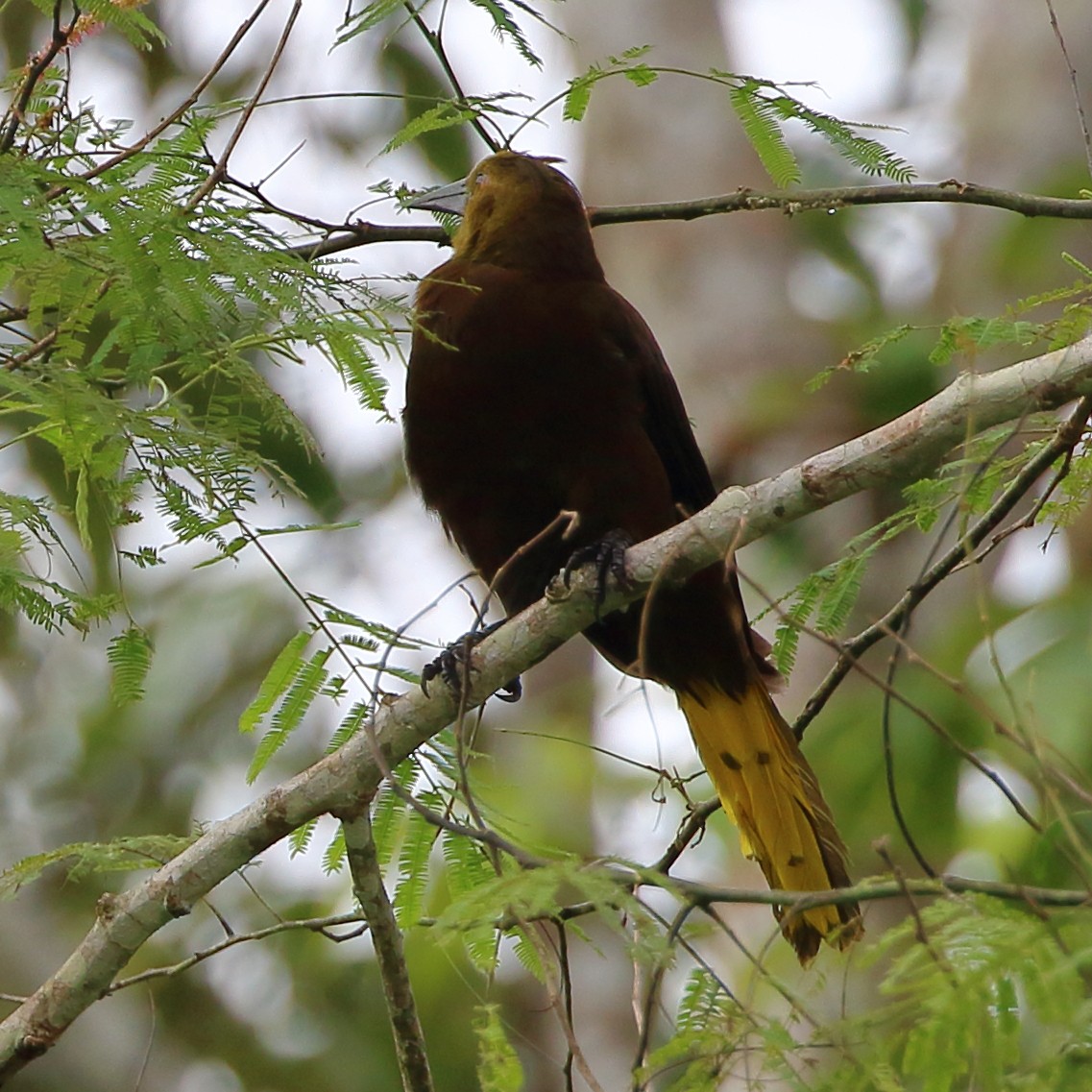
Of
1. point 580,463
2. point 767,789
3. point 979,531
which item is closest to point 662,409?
point 580,463

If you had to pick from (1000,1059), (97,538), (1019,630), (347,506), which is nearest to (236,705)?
(347,506)

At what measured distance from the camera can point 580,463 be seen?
3.12 meters

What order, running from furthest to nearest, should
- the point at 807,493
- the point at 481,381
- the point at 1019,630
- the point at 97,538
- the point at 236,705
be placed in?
the point at 236,705 → the point at 1019,630 → the point at 97,538 → the point at 481,381 → the point at 807,493

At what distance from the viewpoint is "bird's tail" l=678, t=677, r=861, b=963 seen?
3258 mm

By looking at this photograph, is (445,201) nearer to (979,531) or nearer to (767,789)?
(767,789)

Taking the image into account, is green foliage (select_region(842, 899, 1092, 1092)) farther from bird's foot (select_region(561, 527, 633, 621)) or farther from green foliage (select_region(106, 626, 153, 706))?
green foliage (select_region(106, 626, 153, 706))

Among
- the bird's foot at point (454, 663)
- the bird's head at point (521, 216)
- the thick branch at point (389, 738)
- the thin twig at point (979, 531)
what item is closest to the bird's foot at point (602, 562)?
the thick branch at point (389, 738)

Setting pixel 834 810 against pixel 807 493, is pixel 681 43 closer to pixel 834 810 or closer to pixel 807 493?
pixel 834 810

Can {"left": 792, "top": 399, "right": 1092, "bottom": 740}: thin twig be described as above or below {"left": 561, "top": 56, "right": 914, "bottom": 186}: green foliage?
below

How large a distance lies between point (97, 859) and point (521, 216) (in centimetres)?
174

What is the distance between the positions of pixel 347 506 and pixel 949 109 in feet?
13.8

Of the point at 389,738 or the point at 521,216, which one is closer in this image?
the point at 389,738

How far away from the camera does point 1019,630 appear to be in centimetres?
529

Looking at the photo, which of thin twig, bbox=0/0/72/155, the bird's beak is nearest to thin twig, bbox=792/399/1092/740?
thin twig, bbox=0/0/72/155
